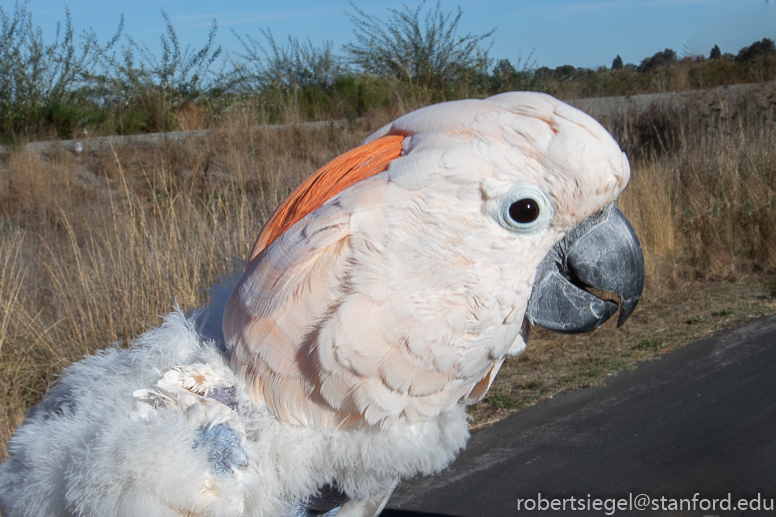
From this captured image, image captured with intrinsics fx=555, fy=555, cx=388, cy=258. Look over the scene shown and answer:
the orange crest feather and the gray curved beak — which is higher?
the orange crest feather

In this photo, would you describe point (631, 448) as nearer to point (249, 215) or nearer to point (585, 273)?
point (585, 273)

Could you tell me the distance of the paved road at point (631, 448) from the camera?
2.48 metres

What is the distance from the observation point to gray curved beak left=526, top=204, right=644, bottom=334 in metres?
1.21

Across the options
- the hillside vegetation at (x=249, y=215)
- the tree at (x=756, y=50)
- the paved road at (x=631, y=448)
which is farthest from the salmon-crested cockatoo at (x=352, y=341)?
the tree at (x=756, y=50)

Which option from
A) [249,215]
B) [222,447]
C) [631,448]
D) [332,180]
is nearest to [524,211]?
[332,180]

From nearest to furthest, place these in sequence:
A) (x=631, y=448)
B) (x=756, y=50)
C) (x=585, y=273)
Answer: (x=585, y=273) < (x=631, y=448) < (x=756, y=50)

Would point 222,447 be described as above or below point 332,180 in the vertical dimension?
below

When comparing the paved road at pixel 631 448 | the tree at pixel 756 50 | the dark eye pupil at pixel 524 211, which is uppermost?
the tree at pixel 756 50

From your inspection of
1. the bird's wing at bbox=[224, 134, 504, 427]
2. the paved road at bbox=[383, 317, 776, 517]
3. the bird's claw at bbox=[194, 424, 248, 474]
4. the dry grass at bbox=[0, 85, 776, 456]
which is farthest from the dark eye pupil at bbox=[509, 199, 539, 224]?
the paved road at bbox=[383, 317, 776, 517]

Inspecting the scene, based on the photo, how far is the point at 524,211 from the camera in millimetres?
1009

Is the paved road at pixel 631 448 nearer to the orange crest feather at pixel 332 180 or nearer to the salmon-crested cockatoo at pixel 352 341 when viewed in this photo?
the salmon-crested cockatoo at pixel 352 341

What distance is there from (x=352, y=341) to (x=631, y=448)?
7.79 feet

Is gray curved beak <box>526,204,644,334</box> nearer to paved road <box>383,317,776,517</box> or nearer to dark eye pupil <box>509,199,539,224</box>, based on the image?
dark eye pupil <box>509,199,539,224</box>

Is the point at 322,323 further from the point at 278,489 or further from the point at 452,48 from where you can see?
the point at 452,48
